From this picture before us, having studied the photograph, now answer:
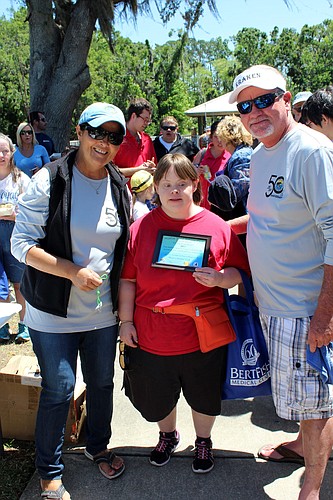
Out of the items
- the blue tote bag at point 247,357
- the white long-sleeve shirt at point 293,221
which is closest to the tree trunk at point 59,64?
the blue tote bag at point 247,357

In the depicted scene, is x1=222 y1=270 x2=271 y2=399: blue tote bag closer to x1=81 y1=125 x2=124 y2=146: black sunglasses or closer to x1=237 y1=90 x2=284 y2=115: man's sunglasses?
x1=237 y1=90 x2=284 y2=115: man's sunglasses

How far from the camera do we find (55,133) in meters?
9.84

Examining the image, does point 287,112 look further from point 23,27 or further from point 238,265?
point 23,27

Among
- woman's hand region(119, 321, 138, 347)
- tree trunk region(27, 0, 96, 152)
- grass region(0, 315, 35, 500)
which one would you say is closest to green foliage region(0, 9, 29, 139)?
tree trunk region(27, 0, 96, 152)

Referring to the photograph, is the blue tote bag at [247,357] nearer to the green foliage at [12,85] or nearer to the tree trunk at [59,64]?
the tree trunk at [59,64]

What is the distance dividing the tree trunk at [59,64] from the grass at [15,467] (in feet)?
25.8

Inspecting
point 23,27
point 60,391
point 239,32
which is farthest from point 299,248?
point 239,32

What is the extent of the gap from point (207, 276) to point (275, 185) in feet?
1.71

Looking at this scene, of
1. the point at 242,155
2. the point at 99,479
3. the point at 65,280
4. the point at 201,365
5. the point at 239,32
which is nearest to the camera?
the point at 65,280

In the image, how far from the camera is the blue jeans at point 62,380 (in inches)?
90.3

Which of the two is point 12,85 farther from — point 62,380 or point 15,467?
point 62,380

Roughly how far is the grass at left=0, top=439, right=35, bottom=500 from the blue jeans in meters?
0.24

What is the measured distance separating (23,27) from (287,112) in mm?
38062

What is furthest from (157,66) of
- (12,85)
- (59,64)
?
(59,64)
